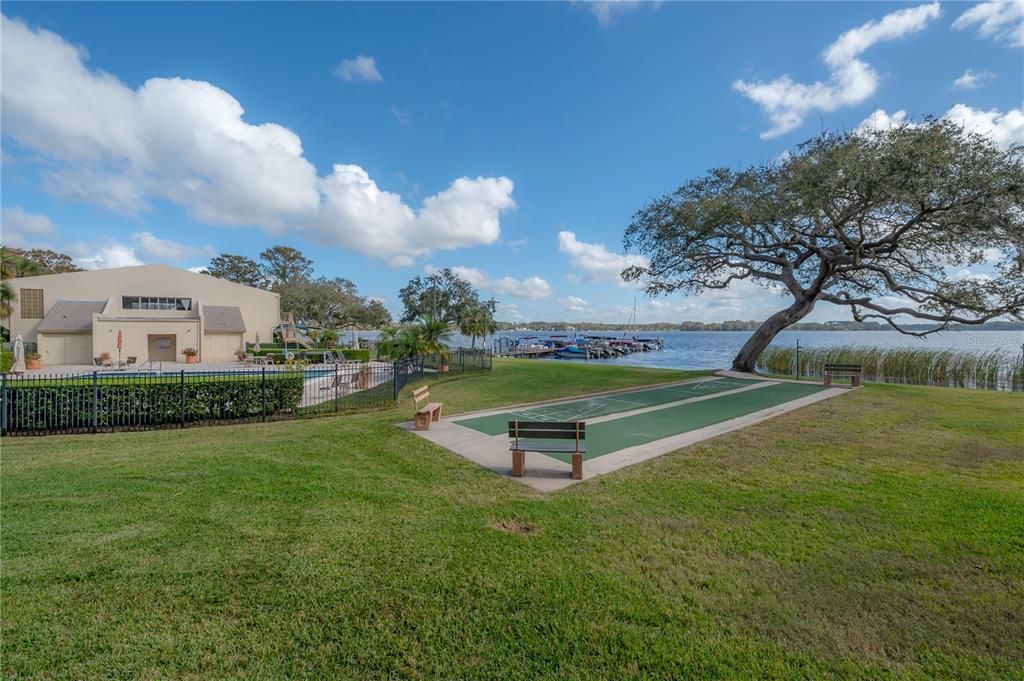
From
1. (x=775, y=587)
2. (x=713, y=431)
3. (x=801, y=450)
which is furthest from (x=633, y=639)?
(x=713, y=431)

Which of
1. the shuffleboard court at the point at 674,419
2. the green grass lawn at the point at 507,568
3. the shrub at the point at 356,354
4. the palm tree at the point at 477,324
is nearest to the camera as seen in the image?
the green grass lawn at the point at 507,568

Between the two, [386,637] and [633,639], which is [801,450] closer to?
[633,639]

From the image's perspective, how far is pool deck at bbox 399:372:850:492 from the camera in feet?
20.7

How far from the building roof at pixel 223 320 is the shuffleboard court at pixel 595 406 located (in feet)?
99.2

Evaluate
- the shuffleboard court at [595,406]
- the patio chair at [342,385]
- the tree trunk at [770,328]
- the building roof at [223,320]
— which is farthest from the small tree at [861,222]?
the building roof at [223,320]

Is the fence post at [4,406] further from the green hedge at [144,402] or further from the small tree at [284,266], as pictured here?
the small tree at [284,266]

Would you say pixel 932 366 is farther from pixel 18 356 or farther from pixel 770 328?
pixel 18 356

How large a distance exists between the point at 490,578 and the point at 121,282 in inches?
1613

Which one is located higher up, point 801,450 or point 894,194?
point 894,194

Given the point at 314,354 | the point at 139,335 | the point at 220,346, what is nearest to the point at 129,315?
the point at 139,335

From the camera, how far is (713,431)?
28.7 feet

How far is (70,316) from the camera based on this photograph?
2853 cm

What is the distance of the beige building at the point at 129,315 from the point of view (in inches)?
1101

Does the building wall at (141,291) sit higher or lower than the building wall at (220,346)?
higher
